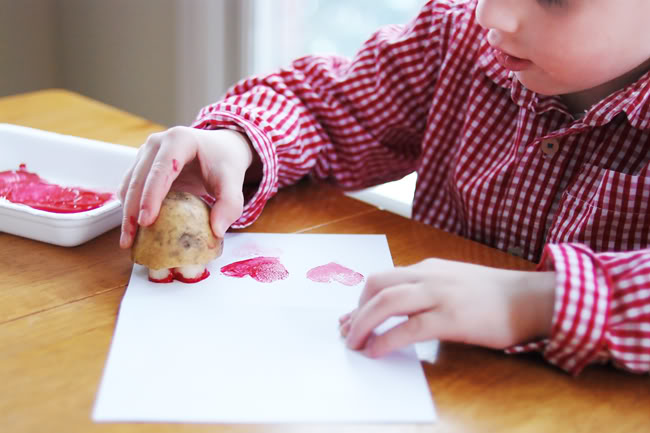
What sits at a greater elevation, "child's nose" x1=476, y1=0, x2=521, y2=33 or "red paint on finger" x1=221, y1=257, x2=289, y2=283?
"child's nose" x1=476, y1=0, x2=521, y2=33

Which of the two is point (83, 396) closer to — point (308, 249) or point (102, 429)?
point (102, 429)

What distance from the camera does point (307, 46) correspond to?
1782 millimetres

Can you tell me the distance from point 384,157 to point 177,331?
0.50m

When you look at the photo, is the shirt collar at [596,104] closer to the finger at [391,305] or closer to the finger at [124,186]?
the finger at [391,305]

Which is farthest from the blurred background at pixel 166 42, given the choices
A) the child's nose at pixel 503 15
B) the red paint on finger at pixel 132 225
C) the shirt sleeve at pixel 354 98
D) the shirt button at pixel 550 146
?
the red paint on finger at pixel 132 225

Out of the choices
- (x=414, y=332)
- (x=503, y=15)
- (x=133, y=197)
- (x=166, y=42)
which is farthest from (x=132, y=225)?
(x=166, y=42)

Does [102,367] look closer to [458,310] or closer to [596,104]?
[458,310]

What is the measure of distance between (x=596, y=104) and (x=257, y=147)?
37 centimetres

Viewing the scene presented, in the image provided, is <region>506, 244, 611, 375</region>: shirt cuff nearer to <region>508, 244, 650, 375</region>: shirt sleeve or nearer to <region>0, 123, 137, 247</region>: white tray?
<region>508, 244, 650, 375</region>: shirt sleeve

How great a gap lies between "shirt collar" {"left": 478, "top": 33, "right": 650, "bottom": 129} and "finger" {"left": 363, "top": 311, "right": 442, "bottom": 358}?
33 centimetres

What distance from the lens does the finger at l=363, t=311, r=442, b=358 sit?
1.76 feet

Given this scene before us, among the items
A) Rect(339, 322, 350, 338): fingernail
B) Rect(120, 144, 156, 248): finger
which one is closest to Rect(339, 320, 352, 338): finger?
Rect(339, 322, 350, 338): fingernail

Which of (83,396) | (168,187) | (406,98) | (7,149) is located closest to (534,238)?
(406,98)

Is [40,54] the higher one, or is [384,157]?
[384,157]
